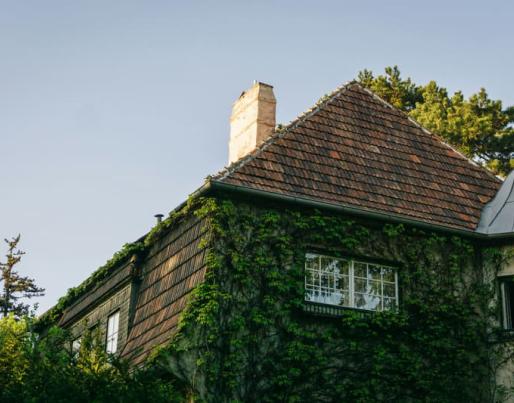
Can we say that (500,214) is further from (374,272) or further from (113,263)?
(113,263)

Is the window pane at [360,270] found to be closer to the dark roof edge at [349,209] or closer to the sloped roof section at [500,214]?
the dark roof edge at [349,209]

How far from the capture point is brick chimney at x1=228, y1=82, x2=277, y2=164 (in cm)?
1944

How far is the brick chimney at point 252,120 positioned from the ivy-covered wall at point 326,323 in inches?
130

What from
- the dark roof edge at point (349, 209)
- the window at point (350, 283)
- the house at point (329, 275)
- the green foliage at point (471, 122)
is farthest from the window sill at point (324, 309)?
the green foliage at point (471, 122)

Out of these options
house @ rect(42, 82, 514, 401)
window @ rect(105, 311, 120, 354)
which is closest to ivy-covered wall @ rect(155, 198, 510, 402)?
house @ rect(42, 82, 514, 401)

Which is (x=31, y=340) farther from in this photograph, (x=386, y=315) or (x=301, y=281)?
(x=386, y=315)

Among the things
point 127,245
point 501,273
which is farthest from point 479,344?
point 127,245

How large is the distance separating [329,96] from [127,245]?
5296 millimetres

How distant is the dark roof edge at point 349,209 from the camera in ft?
52.1

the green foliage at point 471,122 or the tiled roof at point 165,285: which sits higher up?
the green foliage at point 471,122

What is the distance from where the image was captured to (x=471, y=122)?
110 feet

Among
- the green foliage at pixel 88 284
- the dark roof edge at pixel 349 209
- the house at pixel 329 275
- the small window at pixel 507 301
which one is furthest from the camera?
the green foliage at pixel 88 284

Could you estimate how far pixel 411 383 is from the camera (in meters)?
Result: 16.5

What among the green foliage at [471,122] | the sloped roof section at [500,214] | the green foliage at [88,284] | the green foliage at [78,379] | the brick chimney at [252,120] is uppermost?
the green foliage at [471,122]
